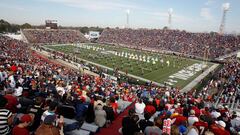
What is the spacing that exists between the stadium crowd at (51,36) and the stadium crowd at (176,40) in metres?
10.1

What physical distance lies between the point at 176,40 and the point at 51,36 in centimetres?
4251

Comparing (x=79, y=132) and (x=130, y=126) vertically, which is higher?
(x=130, y=126)

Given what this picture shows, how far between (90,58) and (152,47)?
2920 centimetres

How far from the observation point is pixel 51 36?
84.2 m

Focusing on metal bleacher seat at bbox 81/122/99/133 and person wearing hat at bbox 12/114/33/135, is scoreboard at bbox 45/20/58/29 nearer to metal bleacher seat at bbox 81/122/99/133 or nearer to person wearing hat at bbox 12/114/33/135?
metal bleacher seat at bbox 81/122/99/133

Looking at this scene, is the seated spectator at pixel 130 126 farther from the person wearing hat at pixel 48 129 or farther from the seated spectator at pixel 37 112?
the seated spectator at pixel 37 112

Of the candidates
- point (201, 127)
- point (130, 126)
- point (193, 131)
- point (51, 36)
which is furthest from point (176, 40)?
point (130, 126)

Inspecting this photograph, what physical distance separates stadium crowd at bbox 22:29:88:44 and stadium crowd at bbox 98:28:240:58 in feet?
33.1

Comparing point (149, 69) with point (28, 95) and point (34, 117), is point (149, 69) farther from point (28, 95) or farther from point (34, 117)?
point (34, 117)

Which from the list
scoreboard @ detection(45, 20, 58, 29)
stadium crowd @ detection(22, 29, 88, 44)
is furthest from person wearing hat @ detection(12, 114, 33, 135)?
scoreboard @ detection(45, 20, 58, 29)

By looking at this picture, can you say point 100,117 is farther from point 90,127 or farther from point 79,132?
point 79,132

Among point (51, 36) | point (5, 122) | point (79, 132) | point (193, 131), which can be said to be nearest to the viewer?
point (5, 122)

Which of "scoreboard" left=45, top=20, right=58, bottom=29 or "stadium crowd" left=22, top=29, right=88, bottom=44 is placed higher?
"scoreboard" left=45, top=20, right=58, bottom=29

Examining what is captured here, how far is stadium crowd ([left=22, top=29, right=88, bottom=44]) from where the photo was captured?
260 feet
